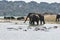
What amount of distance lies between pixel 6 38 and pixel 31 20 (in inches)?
606

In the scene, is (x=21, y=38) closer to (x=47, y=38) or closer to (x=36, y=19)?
(x=47, y=38)

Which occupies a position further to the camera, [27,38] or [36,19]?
[36,19]

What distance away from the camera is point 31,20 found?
36.4 metres

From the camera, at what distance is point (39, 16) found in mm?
37469

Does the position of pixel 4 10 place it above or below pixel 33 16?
below

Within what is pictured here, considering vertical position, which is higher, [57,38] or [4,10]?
[57,38]

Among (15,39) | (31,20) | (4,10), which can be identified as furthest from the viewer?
(4,10)

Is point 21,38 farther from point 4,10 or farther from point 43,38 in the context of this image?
point 4,10

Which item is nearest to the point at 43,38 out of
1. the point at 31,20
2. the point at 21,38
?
the point at 21,38

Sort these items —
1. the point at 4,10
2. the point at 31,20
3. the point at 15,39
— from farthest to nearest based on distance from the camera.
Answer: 1. the point at 4,10
2. the point at 31,20
3. the point at 15,39

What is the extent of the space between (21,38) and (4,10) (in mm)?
70371

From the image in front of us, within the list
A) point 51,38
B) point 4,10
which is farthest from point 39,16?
point 4,10

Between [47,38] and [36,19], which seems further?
[36,19]

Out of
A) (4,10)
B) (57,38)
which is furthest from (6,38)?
(4,10)
